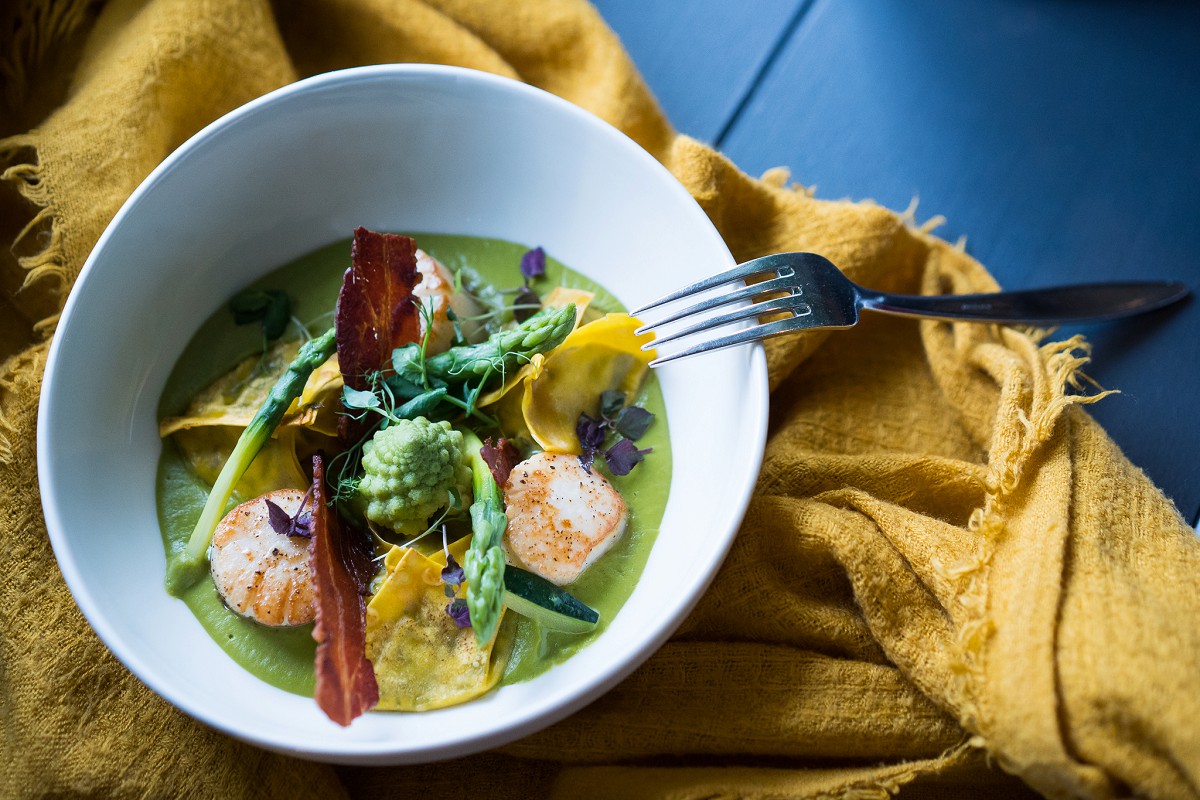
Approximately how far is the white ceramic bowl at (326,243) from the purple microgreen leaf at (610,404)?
115 mm

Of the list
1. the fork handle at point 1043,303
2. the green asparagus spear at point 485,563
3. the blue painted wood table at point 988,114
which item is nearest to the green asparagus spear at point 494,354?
the green asparagus spear at point 485,563

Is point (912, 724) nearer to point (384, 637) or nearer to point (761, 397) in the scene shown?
point (761, 397)

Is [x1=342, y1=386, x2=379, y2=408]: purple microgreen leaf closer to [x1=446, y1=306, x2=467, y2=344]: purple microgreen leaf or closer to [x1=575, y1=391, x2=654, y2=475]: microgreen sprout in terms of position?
[x1=446, y1=306, x2=467, y2=344]: purple microgreen leaf

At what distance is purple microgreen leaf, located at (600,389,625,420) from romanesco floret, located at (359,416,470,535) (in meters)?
0.39

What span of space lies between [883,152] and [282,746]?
86.9 inches

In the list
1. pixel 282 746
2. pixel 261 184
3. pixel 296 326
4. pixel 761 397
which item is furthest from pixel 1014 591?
pixel 261 184

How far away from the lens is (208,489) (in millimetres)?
2100

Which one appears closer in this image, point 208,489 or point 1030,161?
point 208,489

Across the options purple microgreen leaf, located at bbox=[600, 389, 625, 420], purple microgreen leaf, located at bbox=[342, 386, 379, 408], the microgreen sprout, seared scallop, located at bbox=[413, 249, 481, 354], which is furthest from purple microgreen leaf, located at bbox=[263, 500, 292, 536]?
purple microgreen leaf, located at bbox=[600, 389, 625, 420]

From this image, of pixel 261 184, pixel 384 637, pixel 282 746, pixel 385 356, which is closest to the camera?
pixel 282 746

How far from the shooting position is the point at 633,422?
2125mm

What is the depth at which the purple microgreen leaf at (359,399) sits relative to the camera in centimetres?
194

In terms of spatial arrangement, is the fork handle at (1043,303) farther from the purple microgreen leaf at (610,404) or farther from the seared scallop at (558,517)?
the seared scallop at (558,517)

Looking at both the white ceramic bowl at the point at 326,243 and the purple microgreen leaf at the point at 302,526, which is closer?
the white ceramic bowl at the point at 326,243
